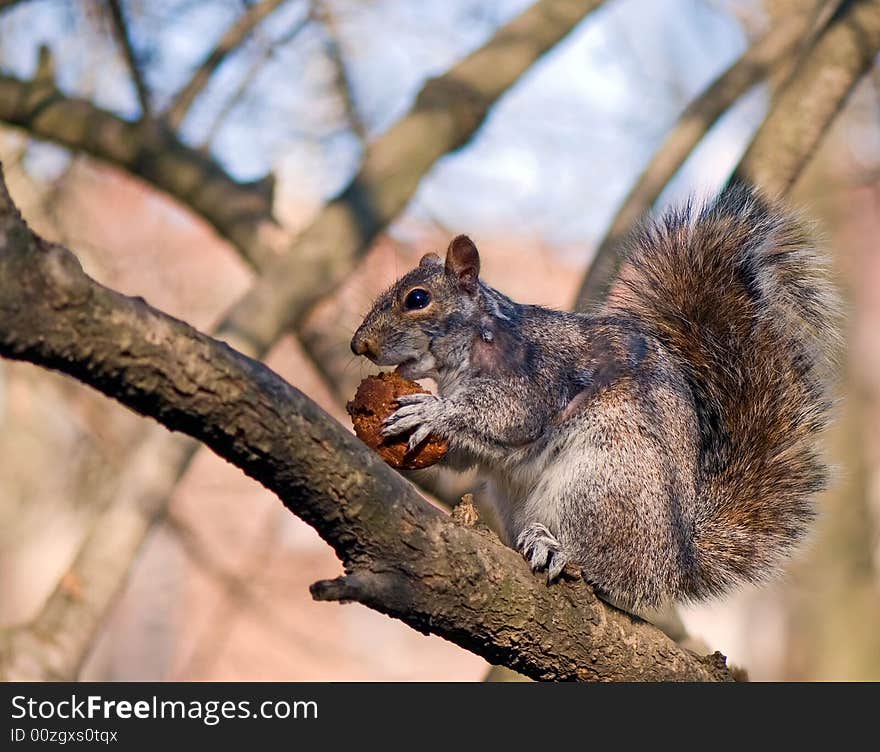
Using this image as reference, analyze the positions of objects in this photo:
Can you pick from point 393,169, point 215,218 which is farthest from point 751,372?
point 215,218

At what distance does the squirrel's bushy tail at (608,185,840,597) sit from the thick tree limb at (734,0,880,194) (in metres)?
0.47

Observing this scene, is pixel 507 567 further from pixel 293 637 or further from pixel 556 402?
pixel 293 637

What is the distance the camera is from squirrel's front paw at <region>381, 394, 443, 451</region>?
87.9 inches

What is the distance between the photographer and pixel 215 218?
3.69m

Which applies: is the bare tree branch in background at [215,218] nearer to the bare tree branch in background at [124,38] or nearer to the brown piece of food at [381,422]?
the bare tree branch in background at [124,38]

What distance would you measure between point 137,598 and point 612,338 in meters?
7.30

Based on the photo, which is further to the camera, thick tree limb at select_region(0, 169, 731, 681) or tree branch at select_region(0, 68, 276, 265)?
tree branch at select_region(0, 68, 276, 265)

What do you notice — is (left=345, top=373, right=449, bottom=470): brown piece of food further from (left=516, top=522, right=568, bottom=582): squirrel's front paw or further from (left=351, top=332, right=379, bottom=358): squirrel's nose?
(left=516, top=522, right=568, bottom=582): squirrel's front paw

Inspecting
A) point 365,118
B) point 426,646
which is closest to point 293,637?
point 365,118

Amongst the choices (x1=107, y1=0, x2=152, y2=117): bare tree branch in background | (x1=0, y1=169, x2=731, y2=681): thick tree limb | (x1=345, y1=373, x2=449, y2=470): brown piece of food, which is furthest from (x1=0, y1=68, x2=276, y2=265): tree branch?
(x1=0, y1=169, x2=731, y2=681): thick tree limb

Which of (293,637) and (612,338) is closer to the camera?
(612,338)

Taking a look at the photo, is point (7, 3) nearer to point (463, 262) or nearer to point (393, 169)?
point (393, 169)

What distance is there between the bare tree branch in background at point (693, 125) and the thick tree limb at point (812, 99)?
0.35 meters
